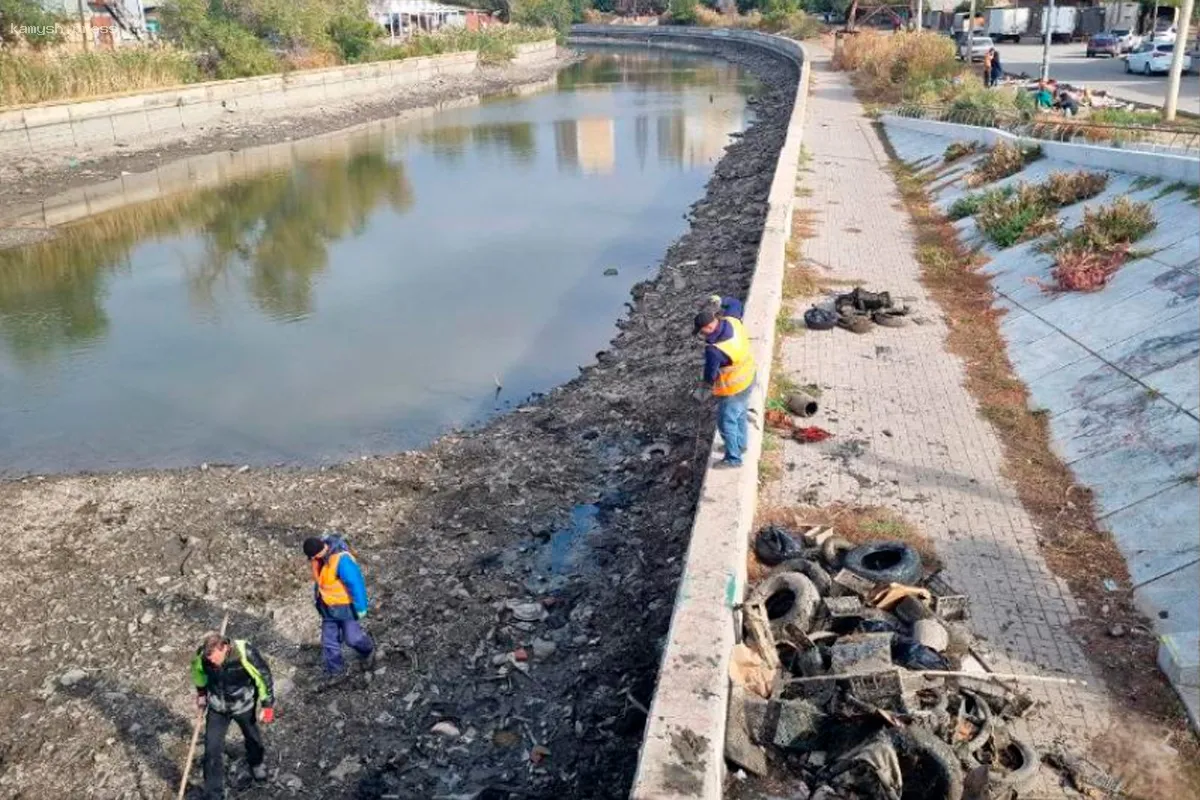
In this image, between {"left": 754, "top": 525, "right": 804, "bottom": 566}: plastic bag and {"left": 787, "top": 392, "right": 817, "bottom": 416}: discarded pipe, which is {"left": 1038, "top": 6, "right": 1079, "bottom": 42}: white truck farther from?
{"left": 754, "top": 525, "right": 804, "bottom": 566}: plastic bag

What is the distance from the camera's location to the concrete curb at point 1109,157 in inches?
530

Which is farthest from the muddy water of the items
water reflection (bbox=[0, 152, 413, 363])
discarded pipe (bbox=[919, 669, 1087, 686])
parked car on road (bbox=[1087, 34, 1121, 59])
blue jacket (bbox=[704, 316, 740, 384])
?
parked car on road (bbox=[1087, 34, 1121, 59])

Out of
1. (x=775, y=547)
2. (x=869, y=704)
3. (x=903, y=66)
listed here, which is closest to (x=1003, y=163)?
(x=775, y=547)

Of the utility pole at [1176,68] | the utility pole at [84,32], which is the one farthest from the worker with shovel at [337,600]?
the utility pole at [84,32]

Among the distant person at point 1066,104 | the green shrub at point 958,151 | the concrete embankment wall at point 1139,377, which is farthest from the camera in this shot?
the distant person at point 1066,104

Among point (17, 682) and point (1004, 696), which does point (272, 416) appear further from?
point (1004, 696)

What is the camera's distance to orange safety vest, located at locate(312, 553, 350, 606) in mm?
6777

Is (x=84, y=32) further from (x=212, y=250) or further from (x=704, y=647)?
(x=704, y=647)

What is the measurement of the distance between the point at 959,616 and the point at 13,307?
17.0 metres

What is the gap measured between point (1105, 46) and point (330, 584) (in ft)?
159

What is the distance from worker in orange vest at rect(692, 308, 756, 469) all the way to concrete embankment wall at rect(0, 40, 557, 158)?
25.9m

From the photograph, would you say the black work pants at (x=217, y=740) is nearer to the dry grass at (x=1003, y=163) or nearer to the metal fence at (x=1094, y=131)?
the metal fence at (x=1094, y=131)

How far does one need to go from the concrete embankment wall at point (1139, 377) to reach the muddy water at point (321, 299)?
486 cm

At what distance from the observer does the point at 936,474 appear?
834cm
